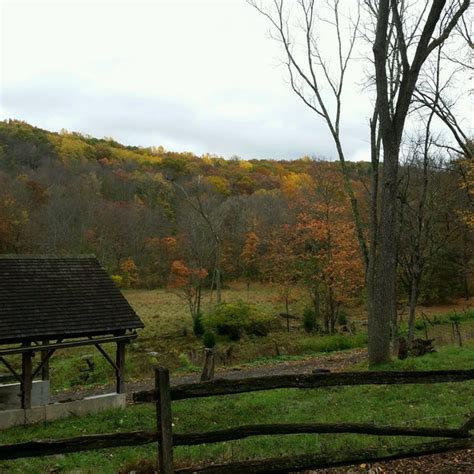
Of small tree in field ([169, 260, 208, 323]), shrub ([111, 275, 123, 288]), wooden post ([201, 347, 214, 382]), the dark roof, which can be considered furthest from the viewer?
shrub ([111, 275, 123, 288])

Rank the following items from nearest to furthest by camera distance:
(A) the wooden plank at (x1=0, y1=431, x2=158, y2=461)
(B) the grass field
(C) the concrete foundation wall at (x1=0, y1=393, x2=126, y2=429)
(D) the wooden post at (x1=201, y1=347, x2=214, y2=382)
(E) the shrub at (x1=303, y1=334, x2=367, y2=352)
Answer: (A) the wooden plank at (x1=0, y1=431, x2=158, y2=461) → (C) the concrete foundation wall at (x1=0, y1=393, x2=126, y2=429) → (D) the wooden post at (x1=201, y1=347, x2=214, y2=382) → (B) the grass field → (E) the shrub at (x1=303, y1=334, x2=367, y2=352)

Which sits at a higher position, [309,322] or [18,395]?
[18,395]

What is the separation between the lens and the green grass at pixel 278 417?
24.1ft

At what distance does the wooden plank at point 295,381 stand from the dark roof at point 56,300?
9.15 metres

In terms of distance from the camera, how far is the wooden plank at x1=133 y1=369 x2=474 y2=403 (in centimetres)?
551

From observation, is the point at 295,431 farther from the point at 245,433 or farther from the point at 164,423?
the point at 164,423

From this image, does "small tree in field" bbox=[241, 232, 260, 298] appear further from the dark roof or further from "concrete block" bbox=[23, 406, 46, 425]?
"concrete block" bbox=[23, 406, 46, 425]

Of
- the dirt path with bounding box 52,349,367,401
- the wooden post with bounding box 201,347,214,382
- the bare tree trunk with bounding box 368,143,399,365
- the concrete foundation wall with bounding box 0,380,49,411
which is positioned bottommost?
the dirt path with bounding box 52,349,367,401

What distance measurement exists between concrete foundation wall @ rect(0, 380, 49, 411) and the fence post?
1095cm

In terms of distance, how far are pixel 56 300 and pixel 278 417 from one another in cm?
775

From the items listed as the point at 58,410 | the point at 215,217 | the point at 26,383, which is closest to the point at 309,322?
the point at 215,217

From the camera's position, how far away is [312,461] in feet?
18.2

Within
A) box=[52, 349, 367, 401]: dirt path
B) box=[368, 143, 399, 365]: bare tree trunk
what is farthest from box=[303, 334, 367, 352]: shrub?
box=[368, 143, 399, 365]: bare tree trunk

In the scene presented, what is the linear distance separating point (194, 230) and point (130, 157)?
47.1 m
